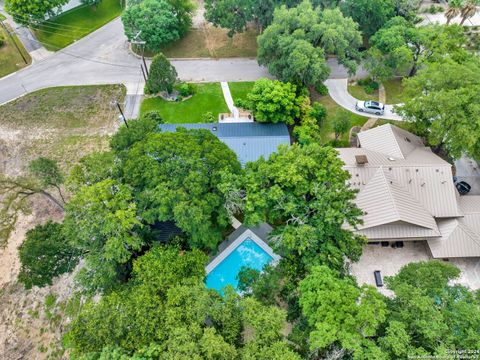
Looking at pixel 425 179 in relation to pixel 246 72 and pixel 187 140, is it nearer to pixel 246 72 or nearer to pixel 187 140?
pixel 187 140

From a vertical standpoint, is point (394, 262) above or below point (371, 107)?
below

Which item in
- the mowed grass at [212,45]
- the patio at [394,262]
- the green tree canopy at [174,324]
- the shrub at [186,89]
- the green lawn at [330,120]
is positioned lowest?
the patio at [394,262]

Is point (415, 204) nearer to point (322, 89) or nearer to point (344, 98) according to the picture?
point (344, 98)

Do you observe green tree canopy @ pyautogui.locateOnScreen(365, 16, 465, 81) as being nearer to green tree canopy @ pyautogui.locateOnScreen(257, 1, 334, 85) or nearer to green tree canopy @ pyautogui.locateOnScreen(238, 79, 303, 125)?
green tree canopy @ pyautogui.locateOnScreen(257, 1, 334, 85)

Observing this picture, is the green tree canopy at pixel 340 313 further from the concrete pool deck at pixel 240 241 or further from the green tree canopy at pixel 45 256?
the green tree canopy at pixel 45 256

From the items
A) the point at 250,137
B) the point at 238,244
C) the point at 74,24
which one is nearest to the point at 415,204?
the point at 238,244

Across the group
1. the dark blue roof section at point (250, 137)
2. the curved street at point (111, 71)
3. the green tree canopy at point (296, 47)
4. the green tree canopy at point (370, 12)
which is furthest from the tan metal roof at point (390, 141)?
the green tree canopy at point (370, 12)

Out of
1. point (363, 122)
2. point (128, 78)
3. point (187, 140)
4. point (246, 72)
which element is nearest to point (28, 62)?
point (128, 78)
